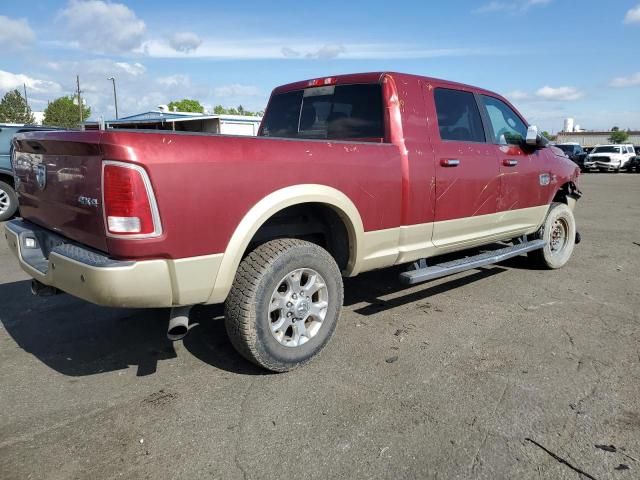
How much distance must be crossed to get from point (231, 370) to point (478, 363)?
1.67 meters

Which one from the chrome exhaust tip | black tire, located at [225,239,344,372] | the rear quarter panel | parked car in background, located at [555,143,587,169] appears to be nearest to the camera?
the rear quarter panel

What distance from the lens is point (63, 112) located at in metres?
70.2

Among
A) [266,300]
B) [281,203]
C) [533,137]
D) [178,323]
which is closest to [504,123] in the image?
[533,137]

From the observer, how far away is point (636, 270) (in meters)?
6.03

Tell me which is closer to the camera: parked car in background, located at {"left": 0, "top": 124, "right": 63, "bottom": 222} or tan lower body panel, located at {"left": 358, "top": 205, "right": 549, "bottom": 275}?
tan lower body panel, located at {"left": 358, "top": 205, "right": 549, "bottom": 275}

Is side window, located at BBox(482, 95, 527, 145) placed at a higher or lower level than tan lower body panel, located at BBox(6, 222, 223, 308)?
higher

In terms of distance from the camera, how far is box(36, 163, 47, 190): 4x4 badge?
10.4 ft

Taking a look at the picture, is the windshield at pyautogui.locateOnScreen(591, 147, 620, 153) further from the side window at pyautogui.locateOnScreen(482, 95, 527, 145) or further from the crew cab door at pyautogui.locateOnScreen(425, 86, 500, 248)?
the crew cab door at pyautogui.locateOnScreen(425, 86, 500, 248)

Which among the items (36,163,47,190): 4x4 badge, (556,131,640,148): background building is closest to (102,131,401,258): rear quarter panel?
(36,163,47,190): 4x4 badge

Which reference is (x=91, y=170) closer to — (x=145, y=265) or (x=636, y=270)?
(x=145, y=265)

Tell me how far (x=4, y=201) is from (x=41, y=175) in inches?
290

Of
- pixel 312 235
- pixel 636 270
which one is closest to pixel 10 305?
pixel 312 235

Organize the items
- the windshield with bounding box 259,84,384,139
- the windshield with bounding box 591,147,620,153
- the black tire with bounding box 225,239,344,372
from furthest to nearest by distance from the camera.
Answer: the windshield with bounding box 591,147,620,153 < the windshield with bounding box 259,84,384,139 < the black tire with bounding box 225,239,344,372

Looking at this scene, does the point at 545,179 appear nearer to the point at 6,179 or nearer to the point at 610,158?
the point at 6,179
